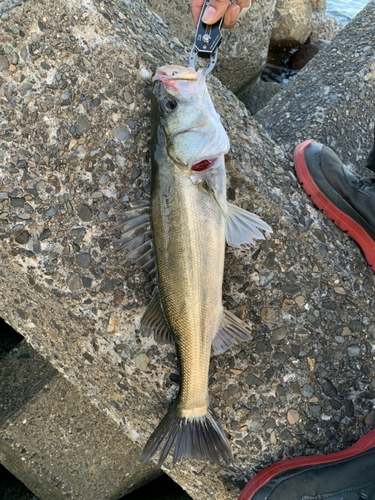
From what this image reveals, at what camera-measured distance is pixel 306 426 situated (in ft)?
8.68

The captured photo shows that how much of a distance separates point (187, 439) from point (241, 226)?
1.22 metres

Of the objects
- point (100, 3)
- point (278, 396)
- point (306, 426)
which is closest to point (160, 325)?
point (278, 396)

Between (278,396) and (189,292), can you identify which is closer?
(189,292)

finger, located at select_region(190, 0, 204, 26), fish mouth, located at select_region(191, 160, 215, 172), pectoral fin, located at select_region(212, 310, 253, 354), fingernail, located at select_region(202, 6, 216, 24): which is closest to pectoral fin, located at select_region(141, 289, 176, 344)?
pectoral fin, located at select_region(212, 310, 253, 354)

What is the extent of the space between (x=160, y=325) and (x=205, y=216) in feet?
2.13

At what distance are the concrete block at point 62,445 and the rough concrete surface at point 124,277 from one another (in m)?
0.44

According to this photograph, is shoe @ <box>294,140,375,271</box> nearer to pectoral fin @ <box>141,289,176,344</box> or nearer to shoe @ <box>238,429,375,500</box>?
shoe @ <box>238,429,375,500</box>

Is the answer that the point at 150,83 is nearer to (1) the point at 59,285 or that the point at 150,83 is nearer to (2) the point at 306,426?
(1) the point at 59,285

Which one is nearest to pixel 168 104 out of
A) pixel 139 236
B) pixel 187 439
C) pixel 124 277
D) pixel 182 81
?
pixel 182 81

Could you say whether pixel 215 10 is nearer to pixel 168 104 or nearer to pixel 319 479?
pixel 168 104

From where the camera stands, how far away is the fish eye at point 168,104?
242 centimetres

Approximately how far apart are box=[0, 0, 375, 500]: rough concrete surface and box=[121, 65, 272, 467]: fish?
0.22 m

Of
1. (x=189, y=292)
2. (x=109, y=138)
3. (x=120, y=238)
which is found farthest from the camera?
(x=109, y=138)

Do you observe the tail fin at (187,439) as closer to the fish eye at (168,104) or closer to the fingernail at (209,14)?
the fish eye at (168,104)
